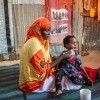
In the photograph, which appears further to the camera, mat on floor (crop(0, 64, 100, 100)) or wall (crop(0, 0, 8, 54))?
wall (crop(0, 0, 8, 54))

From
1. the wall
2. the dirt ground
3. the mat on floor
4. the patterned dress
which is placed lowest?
the mat on floor

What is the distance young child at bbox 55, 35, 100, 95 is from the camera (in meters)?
2.83

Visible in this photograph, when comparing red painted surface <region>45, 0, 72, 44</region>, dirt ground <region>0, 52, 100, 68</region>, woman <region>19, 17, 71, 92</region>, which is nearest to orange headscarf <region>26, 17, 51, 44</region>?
woman <region>19, 17, 71, 92</region>

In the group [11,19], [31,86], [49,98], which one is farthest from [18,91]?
[11,19]

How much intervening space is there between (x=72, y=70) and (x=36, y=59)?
1.88ft

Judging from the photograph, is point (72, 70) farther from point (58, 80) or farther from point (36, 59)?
point (36, 59)

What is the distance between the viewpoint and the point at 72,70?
9.79ft

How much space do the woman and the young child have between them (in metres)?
0.14

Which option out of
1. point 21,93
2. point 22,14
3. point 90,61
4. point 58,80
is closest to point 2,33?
point 22,14

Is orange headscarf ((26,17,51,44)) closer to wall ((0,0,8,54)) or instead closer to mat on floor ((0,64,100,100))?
mat on floor ((0,64,100,100))

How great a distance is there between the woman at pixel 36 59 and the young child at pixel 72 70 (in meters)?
0.14

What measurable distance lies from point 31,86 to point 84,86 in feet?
2.36

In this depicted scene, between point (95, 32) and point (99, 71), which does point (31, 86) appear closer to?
point (99, 71)

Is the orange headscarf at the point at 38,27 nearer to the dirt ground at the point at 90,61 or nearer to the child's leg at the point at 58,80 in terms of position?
the child's leg at the point at 58,80
